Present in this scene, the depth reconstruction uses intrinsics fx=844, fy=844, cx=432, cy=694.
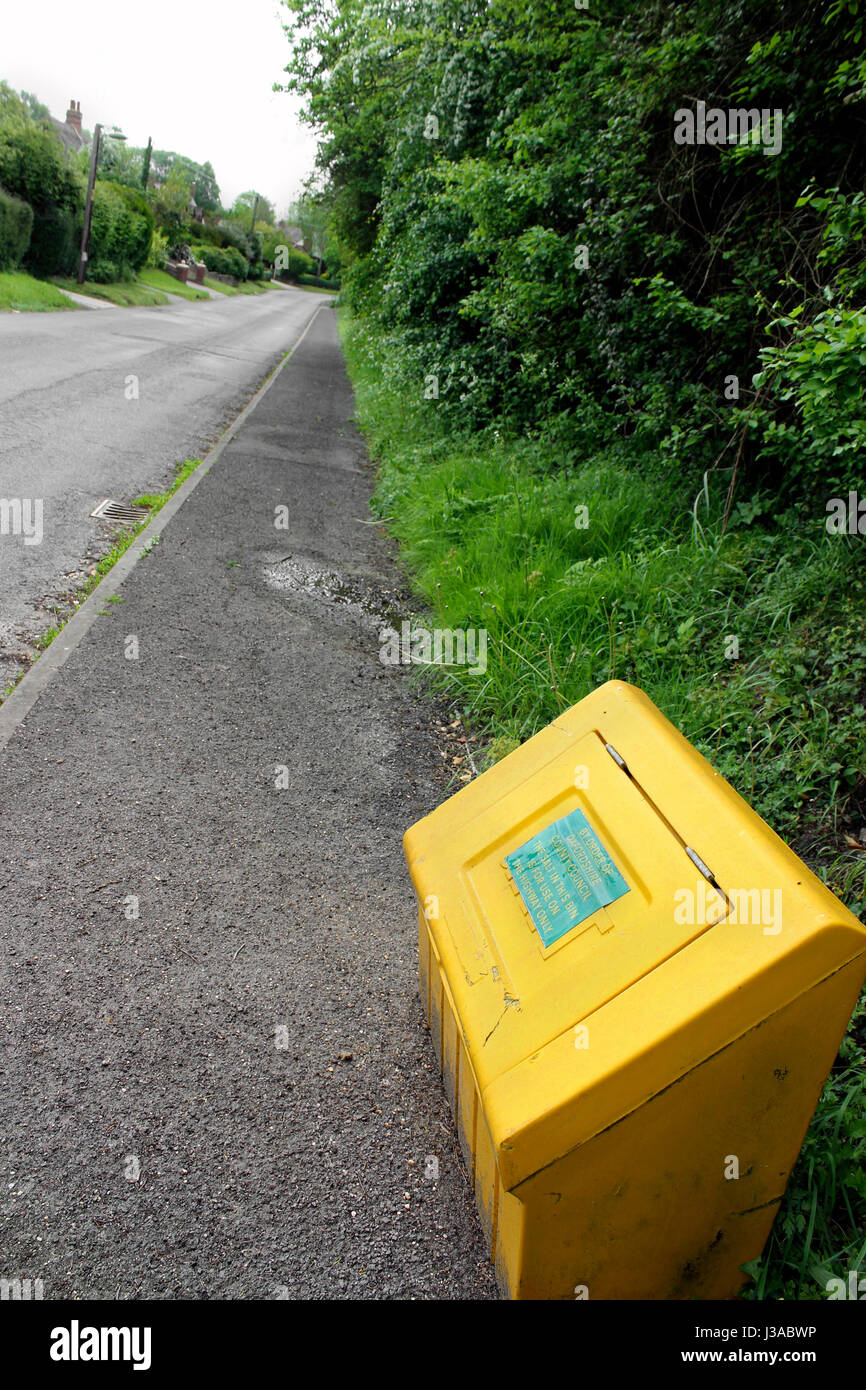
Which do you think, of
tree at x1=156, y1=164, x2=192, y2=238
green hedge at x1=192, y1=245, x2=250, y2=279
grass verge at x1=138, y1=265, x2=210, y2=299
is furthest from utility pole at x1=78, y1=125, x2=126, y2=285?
green hedge at x1=192, y1=245, x2=250, y2=279

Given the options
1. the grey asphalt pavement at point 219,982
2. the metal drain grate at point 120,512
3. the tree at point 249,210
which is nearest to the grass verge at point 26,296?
the metal drain grate at point 120,512

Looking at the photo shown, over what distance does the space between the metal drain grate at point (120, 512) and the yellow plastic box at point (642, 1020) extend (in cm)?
586

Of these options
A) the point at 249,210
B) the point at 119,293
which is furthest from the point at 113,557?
the point at 249,210

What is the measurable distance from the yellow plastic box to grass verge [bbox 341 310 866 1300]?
1.31 feet

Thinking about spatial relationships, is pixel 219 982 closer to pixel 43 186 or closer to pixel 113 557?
pixel 113 557

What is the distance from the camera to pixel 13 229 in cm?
2470

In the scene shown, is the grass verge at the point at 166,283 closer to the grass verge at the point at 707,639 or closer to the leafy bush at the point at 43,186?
the leafy bush at the point at 43,186

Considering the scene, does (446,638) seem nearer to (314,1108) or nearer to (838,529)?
(838,529)

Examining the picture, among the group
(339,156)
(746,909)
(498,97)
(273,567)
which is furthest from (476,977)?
(339,156)

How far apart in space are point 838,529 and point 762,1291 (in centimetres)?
344

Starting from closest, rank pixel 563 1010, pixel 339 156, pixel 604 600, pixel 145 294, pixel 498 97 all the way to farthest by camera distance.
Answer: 1. pixel 563 1010
2. pixel 604 600
3. pixel 498 97
4. pixel 339 156
5. pixel 145 294

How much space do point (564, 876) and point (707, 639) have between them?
9.35ft

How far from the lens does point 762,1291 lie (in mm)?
1846

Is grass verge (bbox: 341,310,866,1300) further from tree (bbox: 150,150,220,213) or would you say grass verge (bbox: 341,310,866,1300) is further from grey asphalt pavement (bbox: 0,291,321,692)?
tree (bbox: 150,150,220,213)
